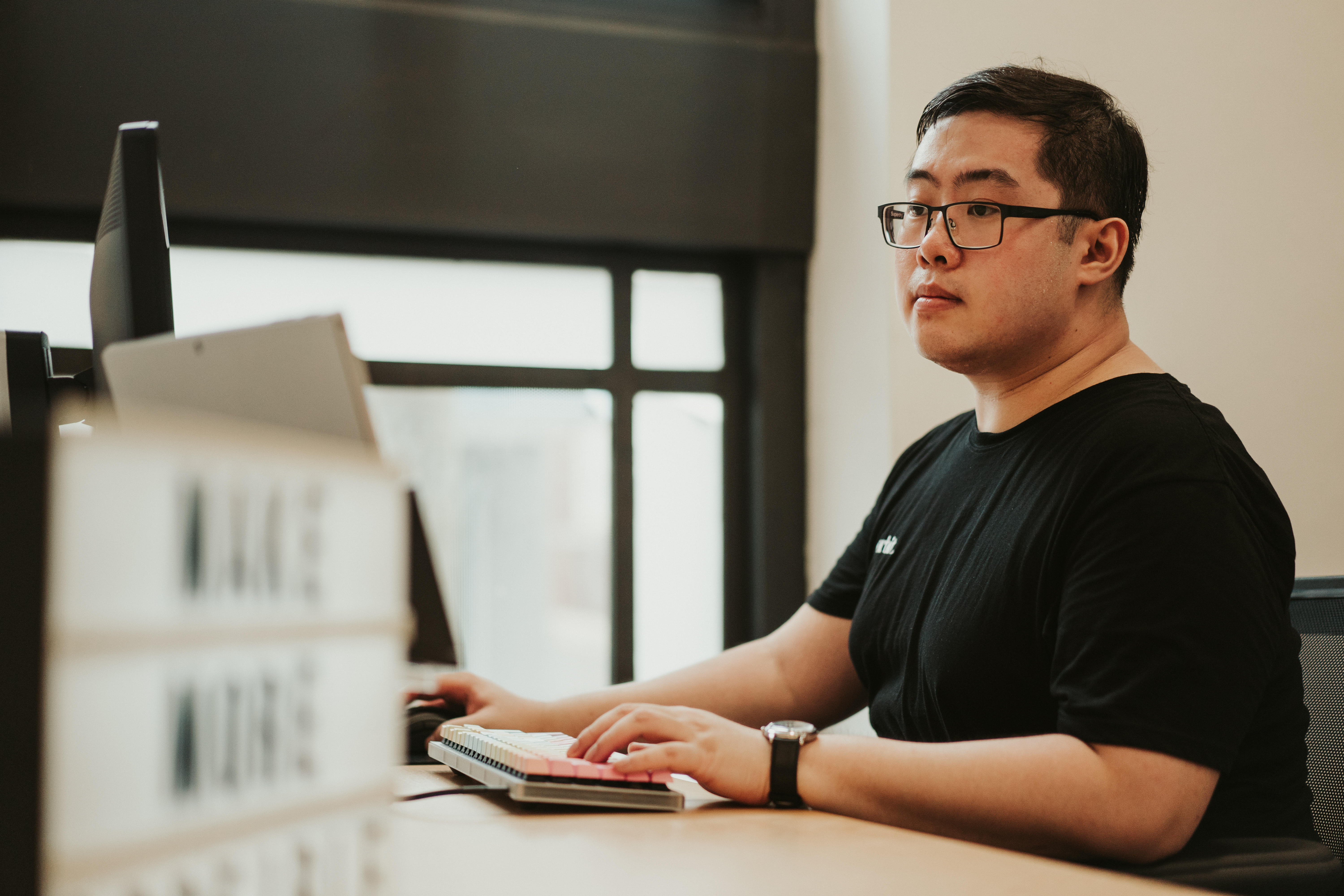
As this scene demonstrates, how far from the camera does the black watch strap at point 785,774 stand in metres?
0.96

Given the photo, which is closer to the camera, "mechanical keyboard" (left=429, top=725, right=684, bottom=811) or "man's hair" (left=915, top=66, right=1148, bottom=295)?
"mechanical keyboard" (left=429, top=725, right=684, bottom=811)

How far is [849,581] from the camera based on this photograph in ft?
5.02

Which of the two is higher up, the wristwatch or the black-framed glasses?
the black-framed glasses

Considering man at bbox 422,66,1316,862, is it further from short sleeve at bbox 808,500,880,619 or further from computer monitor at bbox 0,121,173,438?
computer monitor at bbox 0,121,173,438

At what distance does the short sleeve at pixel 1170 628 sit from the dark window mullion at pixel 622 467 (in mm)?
1515

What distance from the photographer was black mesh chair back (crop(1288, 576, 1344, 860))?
117 cm

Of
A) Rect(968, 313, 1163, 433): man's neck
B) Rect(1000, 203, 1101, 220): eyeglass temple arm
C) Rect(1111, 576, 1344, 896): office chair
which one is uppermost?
Rect(1000, 203, 1101, 220): eyeglass temple arm

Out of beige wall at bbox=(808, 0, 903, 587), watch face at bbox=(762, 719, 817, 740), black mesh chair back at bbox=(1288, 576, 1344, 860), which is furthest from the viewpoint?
beige wall at bbox=(808, 0, 903, 587)

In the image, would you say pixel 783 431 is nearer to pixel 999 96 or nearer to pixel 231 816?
pixel 999 96

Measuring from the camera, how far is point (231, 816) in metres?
0.39

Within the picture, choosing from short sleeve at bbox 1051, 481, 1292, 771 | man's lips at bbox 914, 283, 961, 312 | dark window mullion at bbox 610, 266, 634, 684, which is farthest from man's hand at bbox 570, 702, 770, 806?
dark window mullion at bbox 610, 266, 634, 684

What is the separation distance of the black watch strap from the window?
145cm

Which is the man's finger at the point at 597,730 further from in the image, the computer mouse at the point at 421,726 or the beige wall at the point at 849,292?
the beige wall at the point at 849,292

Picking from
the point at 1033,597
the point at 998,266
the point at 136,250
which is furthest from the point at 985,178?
the point at 136,250
